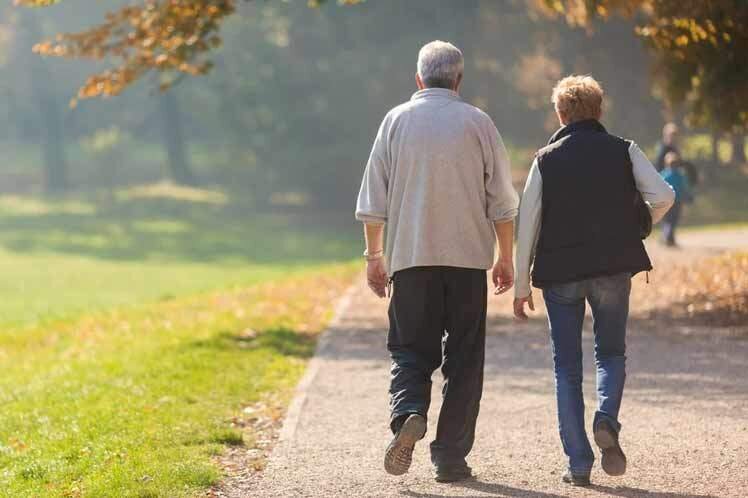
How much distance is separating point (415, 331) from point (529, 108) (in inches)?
1725

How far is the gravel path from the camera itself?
6109 mm

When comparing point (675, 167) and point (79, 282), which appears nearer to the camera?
point (675, 167)

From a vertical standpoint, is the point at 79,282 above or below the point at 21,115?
below

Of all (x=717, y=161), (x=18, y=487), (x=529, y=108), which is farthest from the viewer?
(x=529, y=108)

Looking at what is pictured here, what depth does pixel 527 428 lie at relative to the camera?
766 cm

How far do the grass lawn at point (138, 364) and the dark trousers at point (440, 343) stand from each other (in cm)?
122

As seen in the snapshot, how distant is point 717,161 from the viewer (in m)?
45.2

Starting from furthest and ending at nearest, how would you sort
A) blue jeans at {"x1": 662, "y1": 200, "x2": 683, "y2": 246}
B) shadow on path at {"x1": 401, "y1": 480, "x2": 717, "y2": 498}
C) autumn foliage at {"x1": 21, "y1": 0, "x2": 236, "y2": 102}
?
blue jeans at {"x1": 662, "y1": 200, "x2": 683, "y2": 246}, autumn foliage at {"x1": 21, "y1": 0, "x2": 236, "y2": 102}, shadow on path at {"x1": 401, "y1": 480, "x2": 717, "y2": 498}

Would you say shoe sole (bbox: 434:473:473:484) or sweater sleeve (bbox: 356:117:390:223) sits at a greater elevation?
sweater sleeve (bbox: 356:117:390:223)

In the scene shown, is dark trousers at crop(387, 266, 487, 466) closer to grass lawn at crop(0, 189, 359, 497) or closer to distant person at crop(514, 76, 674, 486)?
distant person at crop(514, 76, 674, 486)

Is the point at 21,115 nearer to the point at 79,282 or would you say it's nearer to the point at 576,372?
the point at 79,282

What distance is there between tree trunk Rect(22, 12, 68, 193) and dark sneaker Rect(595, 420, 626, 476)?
62.6m

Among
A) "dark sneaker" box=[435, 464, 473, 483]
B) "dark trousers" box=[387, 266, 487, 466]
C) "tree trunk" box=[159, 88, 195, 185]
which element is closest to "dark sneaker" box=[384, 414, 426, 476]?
"dark trousers" box=[387, 266, 487, 466]

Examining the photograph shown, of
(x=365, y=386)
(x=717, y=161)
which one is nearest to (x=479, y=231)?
(x=365, y=386)
